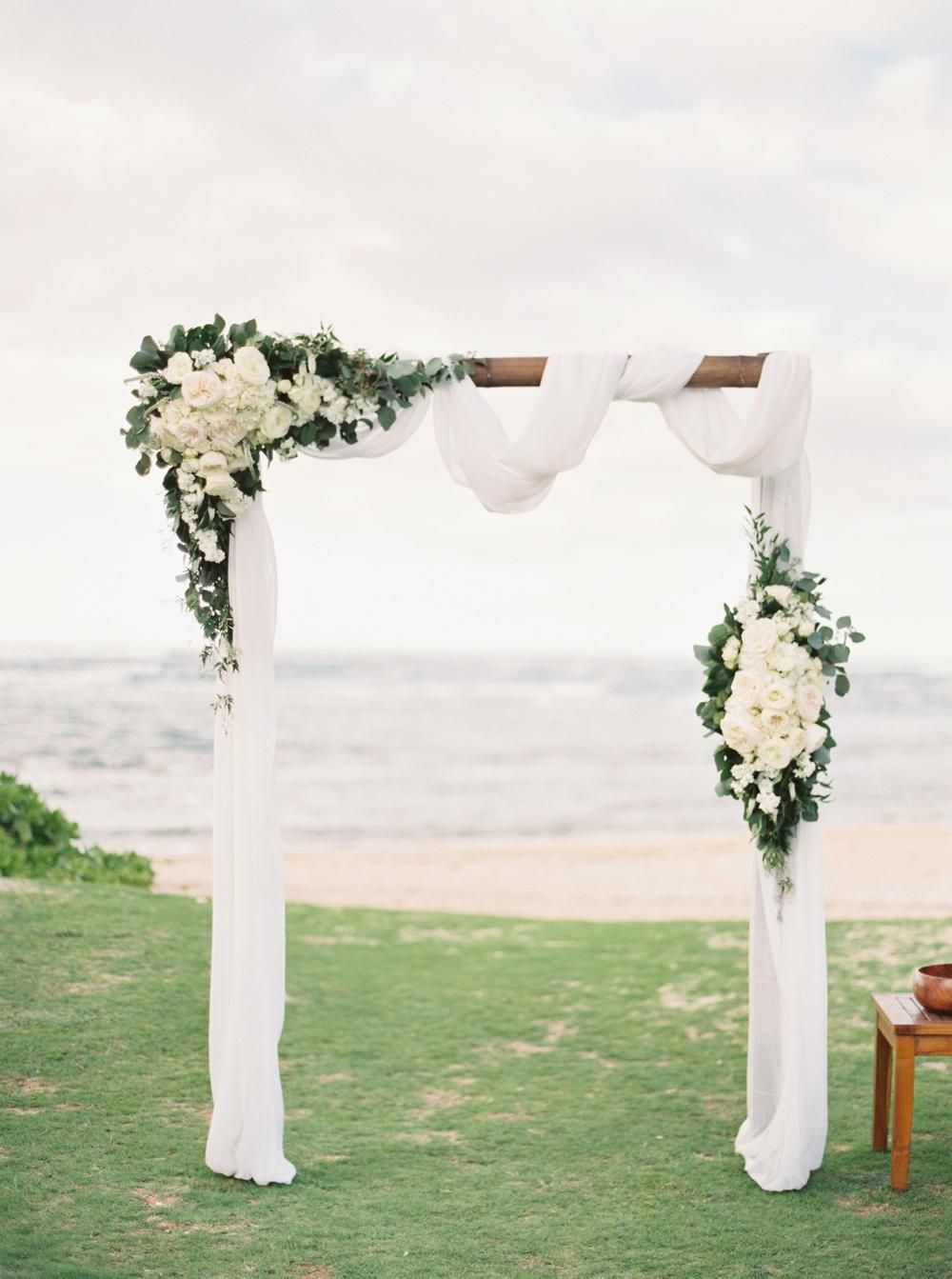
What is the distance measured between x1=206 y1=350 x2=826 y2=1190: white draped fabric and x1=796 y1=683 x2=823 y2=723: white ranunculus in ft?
1.50

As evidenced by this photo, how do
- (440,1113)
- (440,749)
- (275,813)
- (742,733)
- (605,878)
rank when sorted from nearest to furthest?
1. (742,733)
2. (275,813)
3. (440,1113)
4. (605,878)
5. (440,749)

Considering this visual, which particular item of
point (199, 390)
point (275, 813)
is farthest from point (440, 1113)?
point (199, 390)

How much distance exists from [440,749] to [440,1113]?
21412 millimetres

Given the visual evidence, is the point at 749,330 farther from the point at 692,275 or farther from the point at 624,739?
the point at 624,739

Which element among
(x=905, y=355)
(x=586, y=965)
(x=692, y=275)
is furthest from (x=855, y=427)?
(x=586, y=965)

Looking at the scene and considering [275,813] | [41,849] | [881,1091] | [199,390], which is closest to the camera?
[199,390]

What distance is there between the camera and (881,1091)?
4938mm

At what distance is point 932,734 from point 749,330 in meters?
10.4

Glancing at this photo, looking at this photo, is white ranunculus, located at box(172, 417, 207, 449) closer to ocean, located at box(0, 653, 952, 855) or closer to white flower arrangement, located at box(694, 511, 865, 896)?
white flower arrangement, located at box(694, 511, 865, 896)

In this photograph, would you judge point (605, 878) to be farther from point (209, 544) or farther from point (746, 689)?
point (209, 544)

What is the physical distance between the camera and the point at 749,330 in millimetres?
24219

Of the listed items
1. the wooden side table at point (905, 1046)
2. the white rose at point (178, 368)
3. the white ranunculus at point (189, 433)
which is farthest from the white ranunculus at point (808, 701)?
the white rose at point (178, 368)

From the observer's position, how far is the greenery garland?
4.41 meters

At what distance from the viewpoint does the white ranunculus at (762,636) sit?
4562 millimetres
